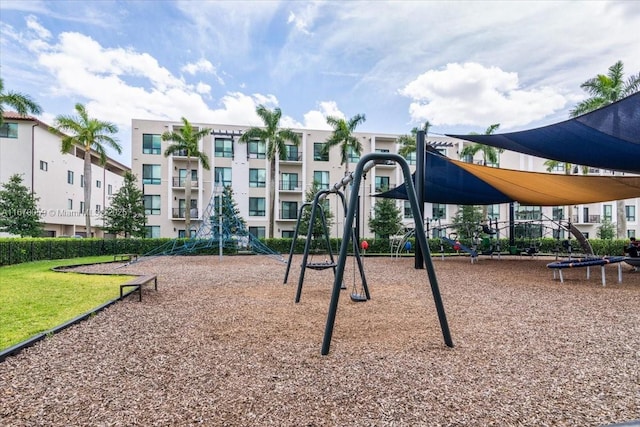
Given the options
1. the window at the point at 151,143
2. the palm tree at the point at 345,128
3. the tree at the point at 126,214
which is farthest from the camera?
the window at the point at 151,143

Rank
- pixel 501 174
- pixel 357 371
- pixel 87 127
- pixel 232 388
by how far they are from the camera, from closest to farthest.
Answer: pixel 232 388 < pixel 357 371 < pixel 501 174 < pixel 87 127

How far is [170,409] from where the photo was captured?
2863mm

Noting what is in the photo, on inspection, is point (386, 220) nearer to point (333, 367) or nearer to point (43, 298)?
point (43, 298)

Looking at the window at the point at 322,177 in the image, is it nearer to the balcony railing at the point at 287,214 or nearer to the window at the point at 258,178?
the balcony railing at the point at 287,214

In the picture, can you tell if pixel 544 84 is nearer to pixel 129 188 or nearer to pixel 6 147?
pixel 129 188

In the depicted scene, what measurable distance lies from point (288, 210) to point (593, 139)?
90.0 feet

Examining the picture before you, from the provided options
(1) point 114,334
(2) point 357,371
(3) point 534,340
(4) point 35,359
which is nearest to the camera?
(2) point 357,371

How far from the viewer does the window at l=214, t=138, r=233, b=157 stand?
3291cm

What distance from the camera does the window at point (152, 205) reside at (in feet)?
105

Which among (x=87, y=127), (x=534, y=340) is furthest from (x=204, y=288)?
(x=87, y=127)

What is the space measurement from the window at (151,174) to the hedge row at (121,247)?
10.8 m

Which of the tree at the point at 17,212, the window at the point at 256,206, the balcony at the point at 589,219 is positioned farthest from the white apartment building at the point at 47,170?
the balcony at the point at 589,219

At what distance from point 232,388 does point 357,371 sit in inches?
46.9

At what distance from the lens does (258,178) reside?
33562 millimetres
